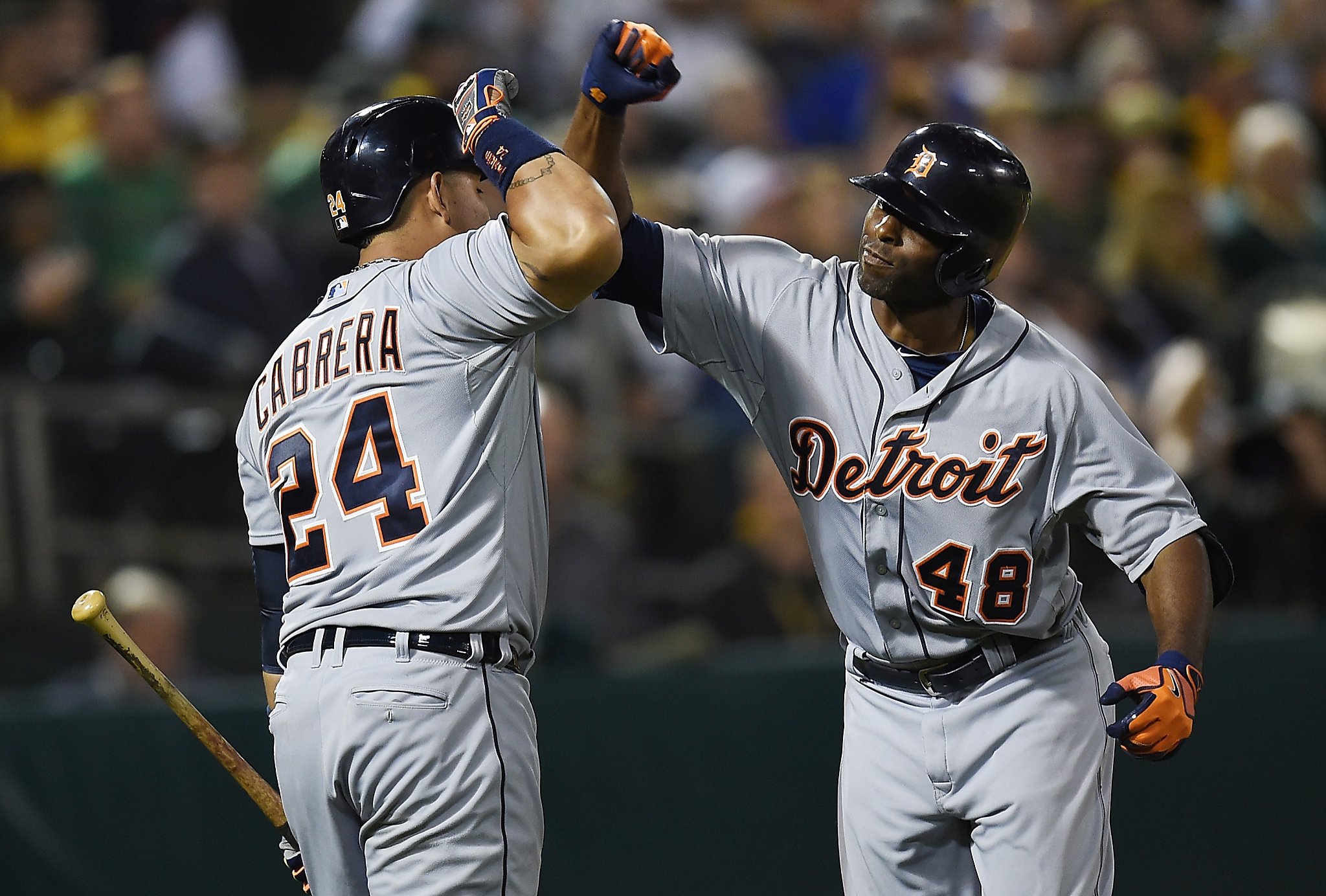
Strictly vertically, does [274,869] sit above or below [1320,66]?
below

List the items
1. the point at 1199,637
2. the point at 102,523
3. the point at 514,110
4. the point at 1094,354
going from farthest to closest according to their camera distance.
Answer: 1. the point at 514,110
2. the point at 1094,354
3. the point at 102,523
4. the point at 1199,637

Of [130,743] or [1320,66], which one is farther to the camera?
[1320,66]

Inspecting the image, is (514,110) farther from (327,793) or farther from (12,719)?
(327,793)

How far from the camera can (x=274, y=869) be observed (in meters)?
4.71

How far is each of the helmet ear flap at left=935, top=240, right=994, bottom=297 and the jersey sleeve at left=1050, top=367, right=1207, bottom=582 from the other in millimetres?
273

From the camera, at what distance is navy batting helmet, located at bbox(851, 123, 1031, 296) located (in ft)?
9.98

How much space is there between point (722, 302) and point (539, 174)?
688 millimetres

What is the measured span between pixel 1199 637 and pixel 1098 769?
34 cm

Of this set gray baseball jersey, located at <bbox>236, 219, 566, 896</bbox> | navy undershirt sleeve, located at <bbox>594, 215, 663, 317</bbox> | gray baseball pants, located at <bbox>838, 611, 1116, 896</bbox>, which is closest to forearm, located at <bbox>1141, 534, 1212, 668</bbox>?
gray baseball pants, located at <bbox>838, 611, 1116, 896</bbox>

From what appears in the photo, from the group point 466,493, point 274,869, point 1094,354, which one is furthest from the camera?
point 1094,354

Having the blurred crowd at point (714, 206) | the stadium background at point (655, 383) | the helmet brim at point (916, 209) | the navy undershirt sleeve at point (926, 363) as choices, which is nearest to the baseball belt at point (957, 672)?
the navy undershirt sleeve at point (926, 363)

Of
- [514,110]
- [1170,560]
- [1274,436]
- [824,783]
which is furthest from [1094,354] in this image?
[1170,560]

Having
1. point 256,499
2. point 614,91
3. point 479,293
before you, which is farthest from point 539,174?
point 256,499

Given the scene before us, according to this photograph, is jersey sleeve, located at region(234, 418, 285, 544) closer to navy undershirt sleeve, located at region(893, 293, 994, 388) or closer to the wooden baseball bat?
the wooden baseball bat
